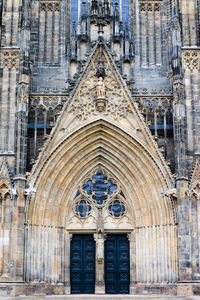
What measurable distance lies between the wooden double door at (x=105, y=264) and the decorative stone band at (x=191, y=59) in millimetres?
7668

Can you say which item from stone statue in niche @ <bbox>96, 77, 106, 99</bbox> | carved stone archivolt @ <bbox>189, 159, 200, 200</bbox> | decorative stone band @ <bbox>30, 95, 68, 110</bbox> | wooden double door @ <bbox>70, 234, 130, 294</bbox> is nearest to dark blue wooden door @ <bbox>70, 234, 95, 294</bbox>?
wooden double door @ <bbox>70, 234, 130, 294</bbox>

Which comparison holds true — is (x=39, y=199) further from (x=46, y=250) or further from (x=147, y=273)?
(x=147, y=273)

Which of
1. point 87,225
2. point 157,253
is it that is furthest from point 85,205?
point 157,253

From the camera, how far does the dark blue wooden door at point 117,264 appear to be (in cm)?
2094

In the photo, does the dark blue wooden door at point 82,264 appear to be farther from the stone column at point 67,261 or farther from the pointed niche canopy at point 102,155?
the pointed niche canopy at point 102,155

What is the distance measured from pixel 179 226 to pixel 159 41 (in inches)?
353

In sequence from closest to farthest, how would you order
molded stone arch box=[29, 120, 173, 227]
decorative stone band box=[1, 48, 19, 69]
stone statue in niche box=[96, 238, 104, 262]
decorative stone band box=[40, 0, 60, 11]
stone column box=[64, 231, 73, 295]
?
molded stone arch box=[29, 120, 173, 227], stone column box=[64, 231, 73, 295], stone statue in niche box=[96, 238, 104, 262], decorative stone band box=[1, 48, 19, 69], decorative stone band box=[40, 0, 60, 11]

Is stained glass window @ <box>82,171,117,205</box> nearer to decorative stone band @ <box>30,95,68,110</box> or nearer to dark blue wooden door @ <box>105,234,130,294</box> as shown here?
dark blue wooden door @ <box>105,234,130,294</box>

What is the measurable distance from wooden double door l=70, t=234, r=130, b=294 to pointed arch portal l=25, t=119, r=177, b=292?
1.02 ft

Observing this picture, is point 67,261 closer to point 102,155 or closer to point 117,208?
point 117,208

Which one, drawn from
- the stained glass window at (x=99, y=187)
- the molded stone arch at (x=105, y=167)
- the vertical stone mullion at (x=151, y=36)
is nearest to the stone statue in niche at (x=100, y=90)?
the molded stone arch at (x=105, y=167)

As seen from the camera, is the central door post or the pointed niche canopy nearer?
the pointed niche canopy

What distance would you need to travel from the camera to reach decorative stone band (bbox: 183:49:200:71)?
21656mm

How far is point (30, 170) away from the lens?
20.9 metres
